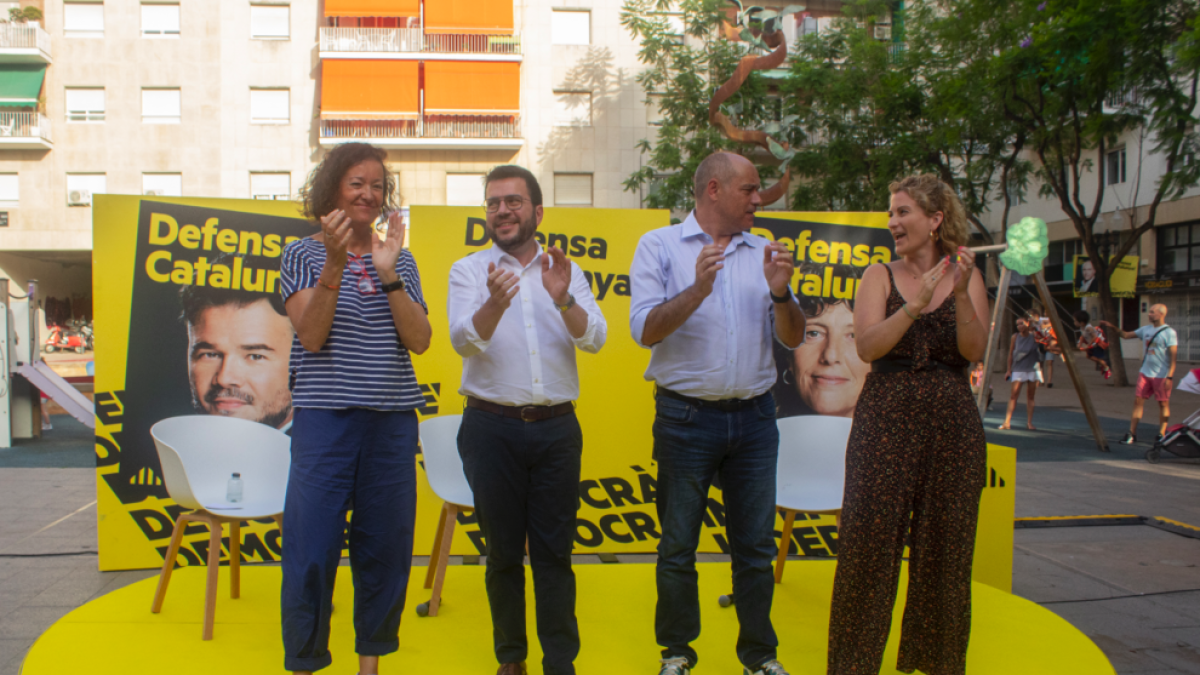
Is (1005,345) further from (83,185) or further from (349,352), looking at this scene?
(83,185)

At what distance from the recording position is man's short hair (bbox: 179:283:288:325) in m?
4.28

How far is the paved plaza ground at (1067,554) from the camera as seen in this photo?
11.1 ft

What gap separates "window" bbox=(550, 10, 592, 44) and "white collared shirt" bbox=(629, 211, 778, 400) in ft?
66.9

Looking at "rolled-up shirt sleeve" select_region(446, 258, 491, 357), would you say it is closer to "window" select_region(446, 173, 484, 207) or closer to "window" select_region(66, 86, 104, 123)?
"window" select_region(446, 173, 484, 207)

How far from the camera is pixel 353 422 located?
247 cm

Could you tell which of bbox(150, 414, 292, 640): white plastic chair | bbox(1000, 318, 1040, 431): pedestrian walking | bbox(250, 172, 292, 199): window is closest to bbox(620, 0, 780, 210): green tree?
bbox(1000, 318, 1040, 431): pedestrian walking

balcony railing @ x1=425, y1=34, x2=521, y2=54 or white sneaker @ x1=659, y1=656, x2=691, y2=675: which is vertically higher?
balcony railing @ x1=425, y1=34, x2=521, y2=54

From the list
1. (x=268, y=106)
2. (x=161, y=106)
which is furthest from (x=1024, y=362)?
(x=161, y=106)

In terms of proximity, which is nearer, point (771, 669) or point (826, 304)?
point (771, 669)

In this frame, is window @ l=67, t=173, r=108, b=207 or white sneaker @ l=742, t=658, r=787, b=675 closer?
white sneaker @ l=742, t=658, r=787, b=675

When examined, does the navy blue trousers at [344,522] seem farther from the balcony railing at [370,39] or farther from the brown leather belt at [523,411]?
the balcony railing at [370,39]

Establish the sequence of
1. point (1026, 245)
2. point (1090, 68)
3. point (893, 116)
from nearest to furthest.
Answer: point (1026, 245)
point (1090, 68)
point (893, 116)

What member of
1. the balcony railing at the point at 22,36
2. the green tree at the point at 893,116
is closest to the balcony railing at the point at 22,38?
the balcony railing at the point at 22,36

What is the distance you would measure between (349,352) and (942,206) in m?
2.00
